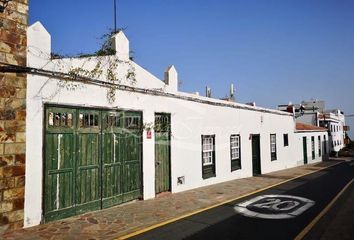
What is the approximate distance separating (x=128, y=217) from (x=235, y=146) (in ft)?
32.7

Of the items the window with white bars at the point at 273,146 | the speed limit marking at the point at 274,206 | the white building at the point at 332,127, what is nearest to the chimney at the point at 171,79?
the speed limit marking at the point at 274,206

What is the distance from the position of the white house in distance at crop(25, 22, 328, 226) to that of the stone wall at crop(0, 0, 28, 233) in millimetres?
182

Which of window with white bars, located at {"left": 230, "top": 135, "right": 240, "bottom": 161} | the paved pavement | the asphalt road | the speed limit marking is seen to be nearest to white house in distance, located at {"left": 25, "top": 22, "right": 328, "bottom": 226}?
window with white bars, located at {"left": 230, "top": 135, "right": 240, "bottom": 161}

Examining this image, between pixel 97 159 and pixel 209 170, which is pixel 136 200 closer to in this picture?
pixel 97 159

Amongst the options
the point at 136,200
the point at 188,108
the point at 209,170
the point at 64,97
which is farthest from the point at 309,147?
the point at 64,97

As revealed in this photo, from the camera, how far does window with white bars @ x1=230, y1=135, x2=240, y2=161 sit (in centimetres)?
1715

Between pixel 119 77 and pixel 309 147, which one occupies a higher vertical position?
pixel 119 77

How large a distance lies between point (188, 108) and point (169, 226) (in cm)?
654

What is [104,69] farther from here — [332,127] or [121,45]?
[332,127]

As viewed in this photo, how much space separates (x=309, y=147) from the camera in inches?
1221

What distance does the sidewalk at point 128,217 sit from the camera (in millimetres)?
7211

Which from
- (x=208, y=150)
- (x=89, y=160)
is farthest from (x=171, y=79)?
(x=89, y=160)

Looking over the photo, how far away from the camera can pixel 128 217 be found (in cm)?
873

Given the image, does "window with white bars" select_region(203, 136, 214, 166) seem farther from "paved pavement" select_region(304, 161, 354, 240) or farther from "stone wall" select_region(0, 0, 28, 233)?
"stone wall" select_region(0, 0, 28, 233)
